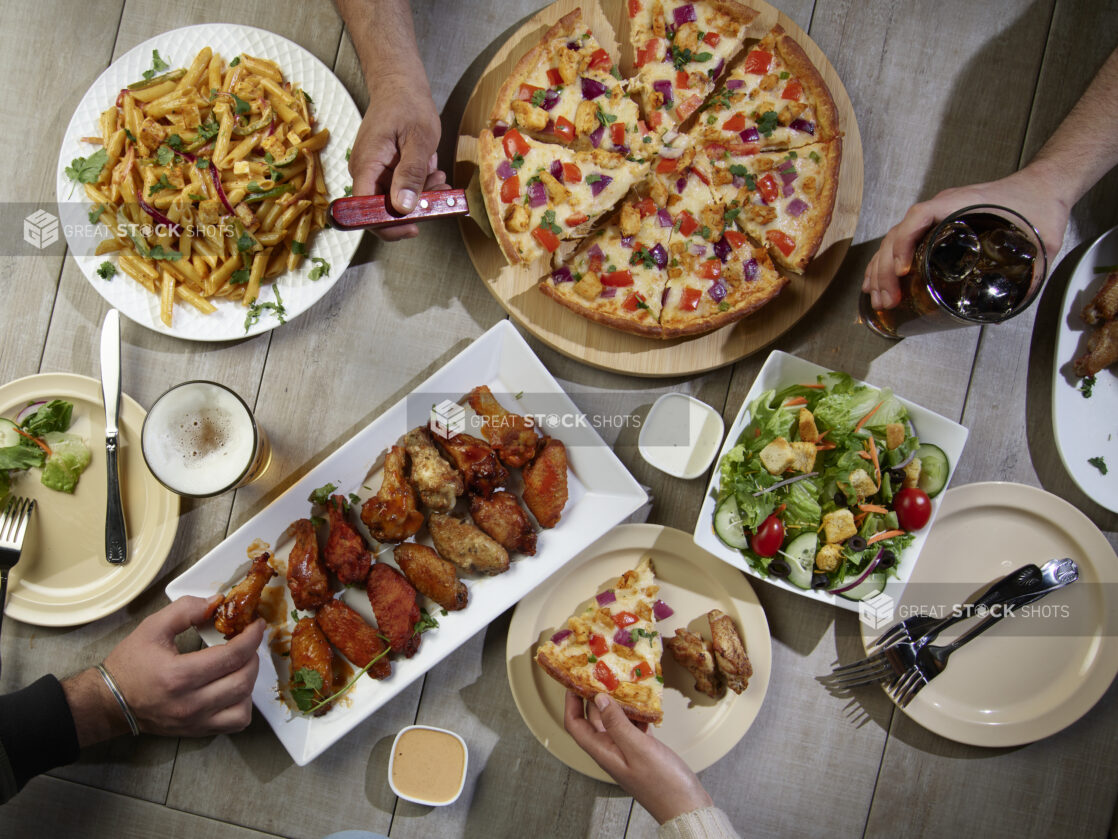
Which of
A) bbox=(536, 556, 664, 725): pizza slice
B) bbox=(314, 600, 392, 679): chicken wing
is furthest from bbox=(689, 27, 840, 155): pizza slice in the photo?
bbox=(314, 600, 392, 679): chicken wing

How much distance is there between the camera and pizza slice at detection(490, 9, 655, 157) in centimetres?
310

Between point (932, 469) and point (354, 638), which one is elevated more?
point (932, 469)

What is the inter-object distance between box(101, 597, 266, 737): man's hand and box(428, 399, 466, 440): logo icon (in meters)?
1.11

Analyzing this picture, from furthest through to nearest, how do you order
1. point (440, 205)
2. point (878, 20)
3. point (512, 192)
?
point (878, 20) → point (512, 192) → point (440, 205)

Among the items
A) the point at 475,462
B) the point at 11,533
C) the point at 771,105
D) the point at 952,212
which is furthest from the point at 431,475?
the point at 952,212

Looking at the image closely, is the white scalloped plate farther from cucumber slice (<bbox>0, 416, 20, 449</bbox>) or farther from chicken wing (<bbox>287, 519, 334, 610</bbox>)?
chicken wing (<bbox>287, 519, 334, 610</bbox>)

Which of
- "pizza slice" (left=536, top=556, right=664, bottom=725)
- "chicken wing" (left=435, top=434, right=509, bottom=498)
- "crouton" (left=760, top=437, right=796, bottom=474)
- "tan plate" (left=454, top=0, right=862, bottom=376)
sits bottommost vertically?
"pizza slice" (left=536, top=556, right=664, bottom=725)

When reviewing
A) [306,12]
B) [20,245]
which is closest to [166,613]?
[20,245]

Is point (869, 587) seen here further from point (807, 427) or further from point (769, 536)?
point (807, 427)

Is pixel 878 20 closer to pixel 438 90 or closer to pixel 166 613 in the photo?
pixel 438 90

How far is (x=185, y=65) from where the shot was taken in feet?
10.4

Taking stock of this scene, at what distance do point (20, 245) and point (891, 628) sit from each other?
14.4 ft

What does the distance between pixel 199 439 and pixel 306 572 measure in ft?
2.39

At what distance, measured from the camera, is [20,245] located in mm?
3389
